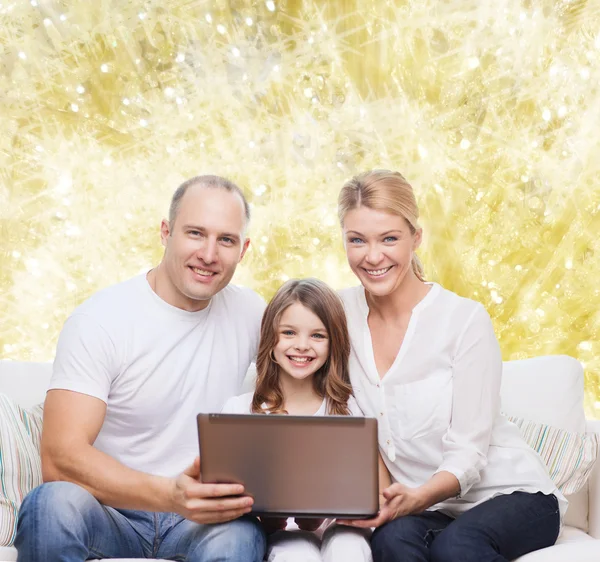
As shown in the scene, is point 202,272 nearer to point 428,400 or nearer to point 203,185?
point 203,185

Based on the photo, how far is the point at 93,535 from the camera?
4.98 ft

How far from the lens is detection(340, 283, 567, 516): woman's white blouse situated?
5.58ft

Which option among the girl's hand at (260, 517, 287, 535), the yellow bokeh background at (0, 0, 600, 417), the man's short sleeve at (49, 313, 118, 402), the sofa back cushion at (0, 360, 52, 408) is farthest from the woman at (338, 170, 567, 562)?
the yellow bokeh background at (0, 0, 600, 417)

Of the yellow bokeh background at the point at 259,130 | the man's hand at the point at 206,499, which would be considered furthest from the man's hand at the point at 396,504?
the yellow bokeh background at the point at 259,130

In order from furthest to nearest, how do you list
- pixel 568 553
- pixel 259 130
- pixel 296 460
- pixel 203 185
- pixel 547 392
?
pixel 259 130 → pixel 547 392 → pixel 203 185 → pixel 568 553 → pixel 296 460

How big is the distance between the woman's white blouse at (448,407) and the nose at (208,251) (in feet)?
1.39

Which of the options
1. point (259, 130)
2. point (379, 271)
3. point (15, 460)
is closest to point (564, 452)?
point (379, 271)

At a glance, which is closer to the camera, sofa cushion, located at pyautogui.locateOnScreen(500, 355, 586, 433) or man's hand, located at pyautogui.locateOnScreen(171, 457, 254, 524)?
man's hand, located at pyautogui.locateOnScreen(171, 457, 254, 524)

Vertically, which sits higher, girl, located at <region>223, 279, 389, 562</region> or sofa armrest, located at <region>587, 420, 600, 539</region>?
girl, located at <region>223, 279, 389, 562</region>

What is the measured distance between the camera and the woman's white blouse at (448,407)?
170 centimetres

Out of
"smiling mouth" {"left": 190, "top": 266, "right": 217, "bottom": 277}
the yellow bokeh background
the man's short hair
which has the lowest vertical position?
"smiling mouth" {"left": 190, "top": 266, "right": 217, "bottom": 277}

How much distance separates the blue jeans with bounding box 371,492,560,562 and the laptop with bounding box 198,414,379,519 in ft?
0.47

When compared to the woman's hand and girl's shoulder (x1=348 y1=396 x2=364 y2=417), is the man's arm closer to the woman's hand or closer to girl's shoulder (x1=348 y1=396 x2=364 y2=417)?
the woman's hand

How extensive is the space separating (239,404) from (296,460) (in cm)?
43
